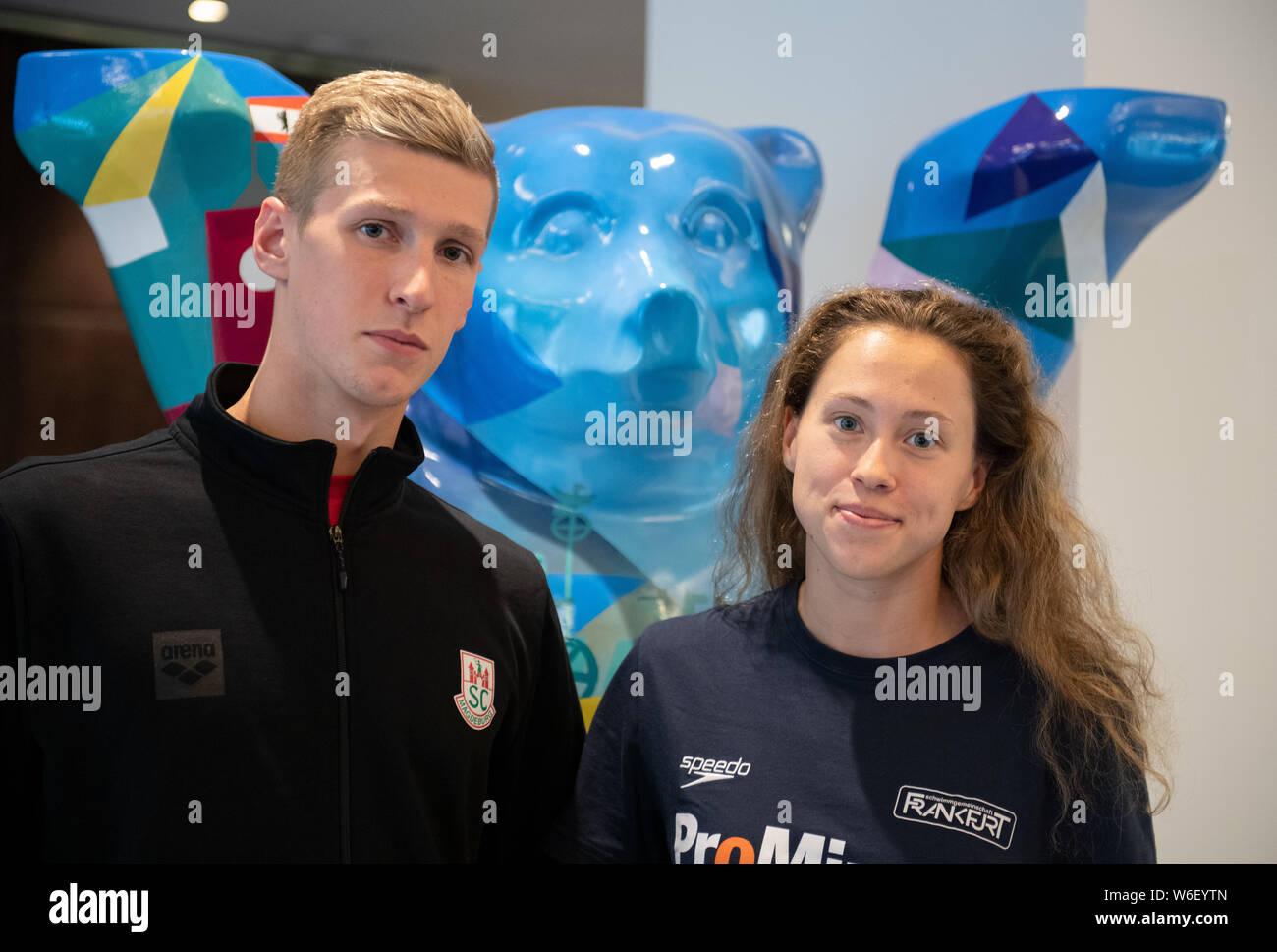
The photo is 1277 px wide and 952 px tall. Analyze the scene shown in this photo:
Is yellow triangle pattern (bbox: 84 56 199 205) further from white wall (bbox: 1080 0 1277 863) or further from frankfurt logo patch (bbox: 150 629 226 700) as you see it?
white wall (bbox: 1080 0 1277 863)

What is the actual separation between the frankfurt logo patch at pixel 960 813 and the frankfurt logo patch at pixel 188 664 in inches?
29.0

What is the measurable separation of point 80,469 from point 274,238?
34 cm

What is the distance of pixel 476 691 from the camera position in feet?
4.26

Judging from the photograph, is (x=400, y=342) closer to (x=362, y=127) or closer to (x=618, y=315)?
(x=362, y=127)

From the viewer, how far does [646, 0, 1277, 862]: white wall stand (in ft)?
6.16

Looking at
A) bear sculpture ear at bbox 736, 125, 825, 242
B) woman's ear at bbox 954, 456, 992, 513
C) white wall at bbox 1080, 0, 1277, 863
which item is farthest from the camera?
white wall at bbox 1080, 0, 1277, 863

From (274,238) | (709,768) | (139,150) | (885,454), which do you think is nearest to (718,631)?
(709,768)

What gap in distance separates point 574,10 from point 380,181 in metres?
0.67

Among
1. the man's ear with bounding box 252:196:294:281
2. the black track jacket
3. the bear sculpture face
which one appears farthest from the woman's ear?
the man's ear with bounding box 252:196:294:281

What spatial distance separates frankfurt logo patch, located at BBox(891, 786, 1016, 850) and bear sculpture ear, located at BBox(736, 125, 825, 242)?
3.34 feet

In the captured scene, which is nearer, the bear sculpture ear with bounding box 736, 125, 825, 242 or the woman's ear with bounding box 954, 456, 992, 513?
the woman's ear with bounding box 954, 456, 992, 513

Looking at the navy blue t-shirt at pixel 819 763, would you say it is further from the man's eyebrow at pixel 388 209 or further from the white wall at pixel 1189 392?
the white wall at pixel 1189 392
